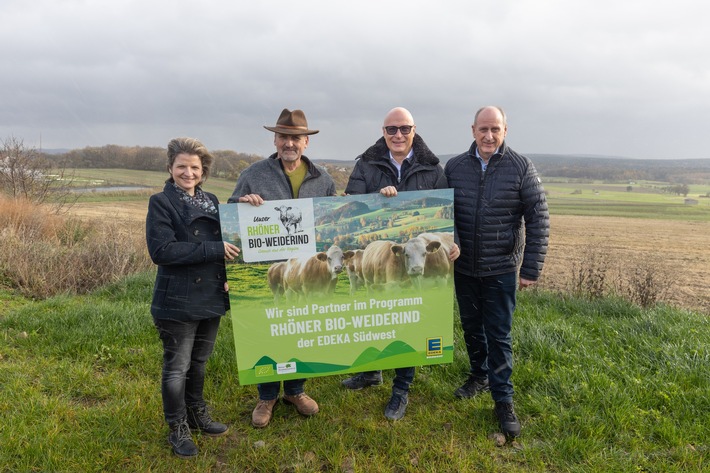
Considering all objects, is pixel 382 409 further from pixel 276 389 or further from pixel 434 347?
pixel 276 389

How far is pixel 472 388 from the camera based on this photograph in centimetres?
450

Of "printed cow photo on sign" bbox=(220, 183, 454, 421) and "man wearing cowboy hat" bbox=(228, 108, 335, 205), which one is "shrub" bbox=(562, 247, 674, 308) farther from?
"man wearing cowboy hat" bbox=(228, 108, 335, 205)

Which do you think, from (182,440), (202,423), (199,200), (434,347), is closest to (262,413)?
(202,423)

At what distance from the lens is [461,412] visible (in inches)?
165

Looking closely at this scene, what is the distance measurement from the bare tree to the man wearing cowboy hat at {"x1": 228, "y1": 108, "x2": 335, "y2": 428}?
49.9ft

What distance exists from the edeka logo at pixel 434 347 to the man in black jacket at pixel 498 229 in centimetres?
44

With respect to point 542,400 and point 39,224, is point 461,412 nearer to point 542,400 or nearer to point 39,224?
point 542,400

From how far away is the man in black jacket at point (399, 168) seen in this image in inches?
157

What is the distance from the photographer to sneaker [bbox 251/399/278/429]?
4035 mm

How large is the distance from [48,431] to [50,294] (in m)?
5.80

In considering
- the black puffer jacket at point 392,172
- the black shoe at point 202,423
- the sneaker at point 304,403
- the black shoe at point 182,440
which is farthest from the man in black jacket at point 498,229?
the black shoe at point 182,440

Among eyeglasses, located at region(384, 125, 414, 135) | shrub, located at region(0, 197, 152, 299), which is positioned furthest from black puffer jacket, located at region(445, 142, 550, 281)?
shrub, located at region(0, 197, 152, 299)

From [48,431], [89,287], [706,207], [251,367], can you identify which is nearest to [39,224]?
[89,287]

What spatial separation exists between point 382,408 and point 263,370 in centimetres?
124
